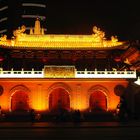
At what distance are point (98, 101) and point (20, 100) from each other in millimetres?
7148

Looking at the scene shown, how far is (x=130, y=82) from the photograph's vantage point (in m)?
34.8

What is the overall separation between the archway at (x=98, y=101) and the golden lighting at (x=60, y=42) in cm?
457

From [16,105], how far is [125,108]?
32.1ft

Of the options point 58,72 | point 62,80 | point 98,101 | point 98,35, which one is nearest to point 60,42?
point 98,35

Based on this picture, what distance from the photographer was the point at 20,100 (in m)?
34.4

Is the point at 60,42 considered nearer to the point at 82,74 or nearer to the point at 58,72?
the point at 58,72

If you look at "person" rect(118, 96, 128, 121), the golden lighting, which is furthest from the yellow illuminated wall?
the golden lighting

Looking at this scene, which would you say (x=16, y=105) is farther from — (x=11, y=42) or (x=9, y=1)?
(x=9, y=1)

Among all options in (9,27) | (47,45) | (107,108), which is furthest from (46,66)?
(9,27)

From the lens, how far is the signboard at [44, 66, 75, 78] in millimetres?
34312

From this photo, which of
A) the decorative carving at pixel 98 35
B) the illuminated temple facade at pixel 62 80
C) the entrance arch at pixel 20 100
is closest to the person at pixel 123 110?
the illuminated temple facade at pixel 62 80

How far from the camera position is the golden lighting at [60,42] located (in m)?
36.3

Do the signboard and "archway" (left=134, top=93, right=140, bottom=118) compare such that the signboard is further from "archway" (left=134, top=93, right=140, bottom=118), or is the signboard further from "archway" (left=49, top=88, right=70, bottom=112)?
"archway" (left=134, top=93, right=140, bottom=118)

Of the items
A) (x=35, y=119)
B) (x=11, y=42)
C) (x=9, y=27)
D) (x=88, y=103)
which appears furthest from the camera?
(x=9, y=27)
